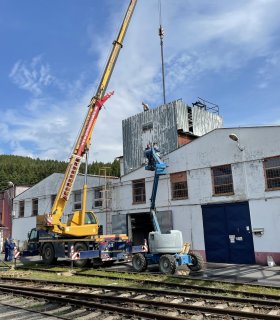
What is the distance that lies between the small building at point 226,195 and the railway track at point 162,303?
7688 mm

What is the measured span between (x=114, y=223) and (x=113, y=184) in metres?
2.75

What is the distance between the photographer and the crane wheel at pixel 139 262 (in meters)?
16.2

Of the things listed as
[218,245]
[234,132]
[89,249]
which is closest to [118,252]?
[89,249]

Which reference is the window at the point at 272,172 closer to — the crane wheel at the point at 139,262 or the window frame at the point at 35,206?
the crane wheel at the point at 139,262

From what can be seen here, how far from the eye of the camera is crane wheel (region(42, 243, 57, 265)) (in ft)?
67.9

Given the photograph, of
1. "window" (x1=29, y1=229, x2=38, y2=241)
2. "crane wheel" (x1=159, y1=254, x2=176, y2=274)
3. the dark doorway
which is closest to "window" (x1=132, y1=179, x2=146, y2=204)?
the dark doorway

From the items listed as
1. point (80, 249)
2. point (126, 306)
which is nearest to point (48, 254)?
point (80, 249)

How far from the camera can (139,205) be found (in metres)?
23.6

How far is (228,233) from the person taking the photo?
63.3 ft

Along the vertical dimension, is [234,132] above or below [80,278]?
above

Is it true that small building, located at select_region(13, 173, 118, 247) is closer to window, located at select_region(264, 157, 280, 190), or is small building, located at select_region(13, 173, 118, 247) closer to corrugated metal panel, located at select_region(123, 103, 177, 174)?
corrugated metal panel, located at select_region(123, 103, 177, 174)

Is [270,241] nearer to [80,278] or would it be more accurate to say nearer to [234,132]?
[234,132]

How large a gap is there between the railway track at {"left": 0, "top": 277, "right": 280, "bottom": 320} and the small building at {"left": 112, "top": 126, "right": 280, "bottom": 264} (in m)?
7.69

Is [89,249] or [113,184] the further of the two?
[113,184]
